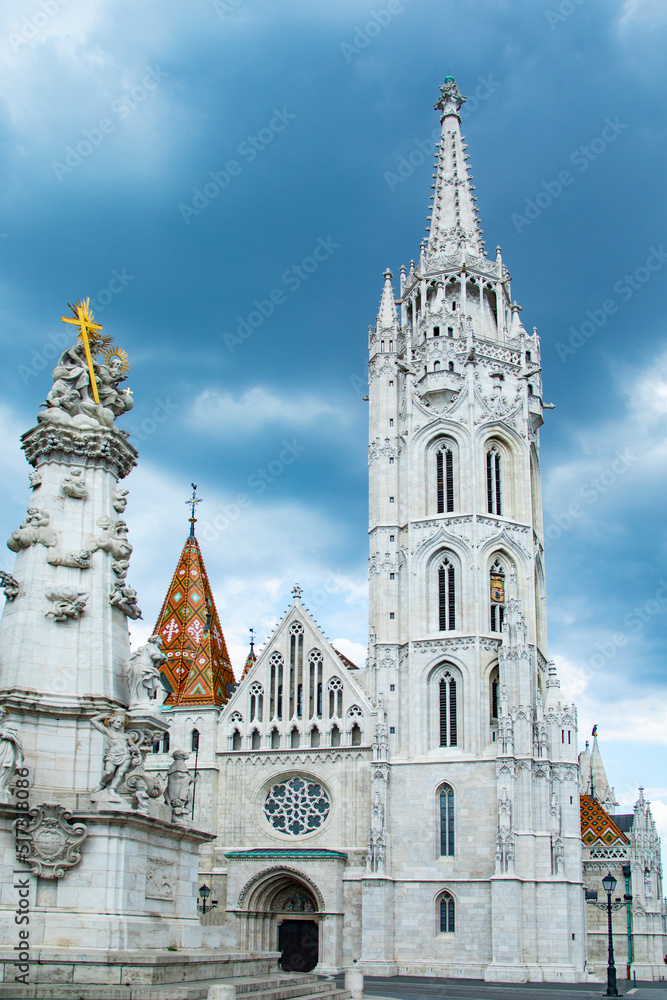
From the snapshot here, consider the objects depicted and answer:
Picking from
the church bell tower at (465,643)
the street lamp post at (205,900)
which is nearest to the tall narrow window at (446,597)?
the church bell tower at (465,643)

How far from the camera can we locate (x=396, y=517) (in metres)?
44.8

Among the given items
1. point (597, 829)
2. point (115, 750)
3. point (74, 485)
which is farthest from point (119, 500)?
point (597, 829)

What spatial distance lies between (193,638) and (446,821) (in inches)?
560

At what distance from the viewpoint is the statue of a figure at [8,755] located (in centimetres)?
1366

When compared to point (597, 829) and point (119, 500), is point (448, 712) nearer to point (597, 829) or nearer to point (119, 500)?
point (597, 829)

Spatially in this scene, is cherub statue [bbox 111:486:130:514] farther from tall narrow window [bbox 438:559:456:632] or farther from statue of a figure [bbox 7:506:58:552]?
tall narrow window [bbox 438:559:456:632]

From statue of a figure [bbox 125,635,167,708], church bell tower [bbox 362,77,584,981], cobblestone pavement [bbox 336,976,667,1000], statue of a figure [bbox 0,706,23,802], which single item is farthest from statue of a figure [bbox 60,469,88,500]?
church bell tower [bbox 362,77,584,981]

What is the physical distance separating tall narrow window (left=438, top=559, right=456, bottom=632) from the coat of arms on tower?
97.3 feet

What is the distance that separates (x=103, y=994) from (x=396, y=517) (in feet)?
111

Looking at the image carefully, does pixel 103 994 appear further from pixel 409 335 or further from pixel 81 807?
pixel 409 335

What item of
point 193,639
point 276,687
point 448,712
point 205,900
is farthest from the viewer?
point 193,639

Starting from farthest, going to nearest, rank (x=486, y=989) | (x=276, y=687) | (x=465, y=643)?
(x=276, y=687)
(x=465, y=643)
(x=486, y=989)

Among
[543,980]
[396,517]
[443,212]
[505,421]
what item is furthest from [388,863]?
[443,212]

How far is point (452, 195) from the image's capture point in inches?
2116
